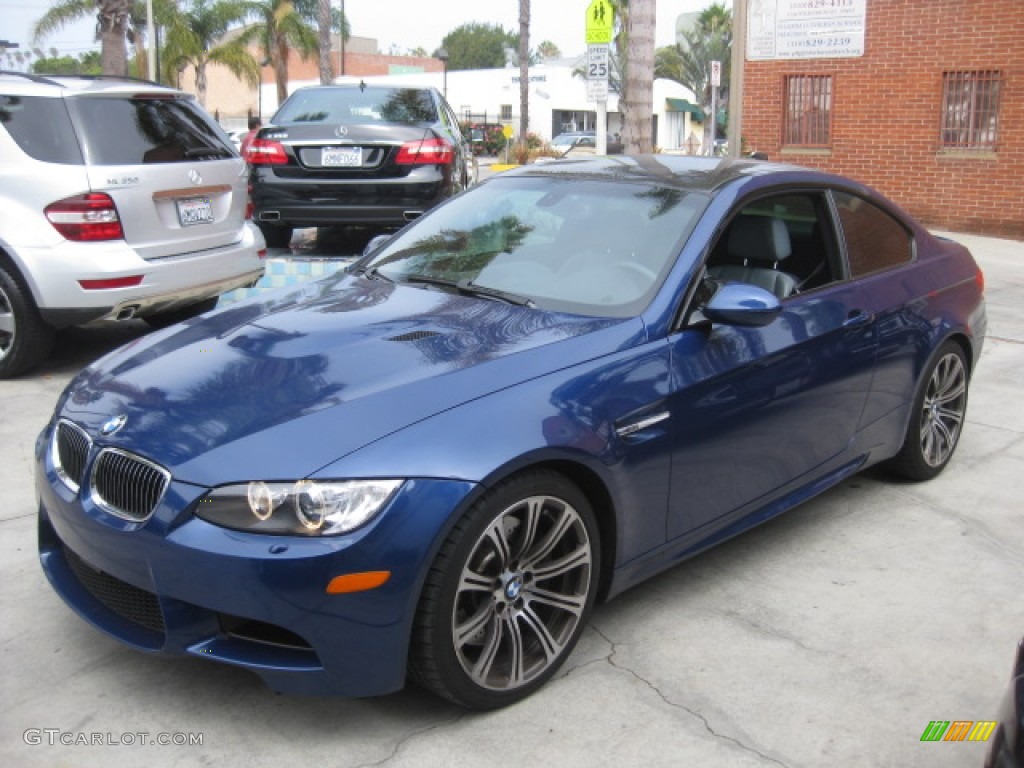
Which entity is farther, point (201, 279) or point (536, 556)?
point (201, 279)

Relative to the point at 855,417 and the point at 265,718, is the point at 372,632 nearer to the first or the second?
the point at 265,718

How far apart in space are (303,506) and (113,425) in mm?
761

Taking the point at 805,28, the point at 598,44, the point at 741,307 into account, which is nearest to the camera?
the point at 741,307

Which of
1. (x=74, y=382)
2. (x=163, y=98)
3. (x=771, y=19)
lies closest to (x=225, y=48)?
(x=771, y=19)

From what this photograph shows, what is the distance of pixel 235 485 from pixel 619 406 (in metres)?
1.17

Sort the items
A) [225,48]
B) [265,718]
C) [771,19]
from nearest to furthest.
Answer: [265,718]
[771,19]
[225,48]

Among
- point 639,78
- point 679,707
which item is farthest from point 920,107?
point 679,707

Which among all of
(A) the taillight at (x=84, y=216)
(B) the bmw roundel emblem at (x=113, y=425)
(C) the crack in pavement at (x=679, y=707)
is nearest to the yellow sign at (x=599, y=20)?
(A) the taillight at (x=84, y=216)

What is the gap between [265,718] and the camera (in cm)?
308

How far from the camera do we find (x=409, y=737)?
3.01 meters

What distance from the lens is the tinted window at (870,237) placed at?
4.58 metres

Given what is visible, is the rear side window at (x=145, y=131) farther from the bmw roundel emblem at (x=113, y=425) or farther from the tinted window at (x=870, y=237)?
the tinted window at (x=870, y=237)

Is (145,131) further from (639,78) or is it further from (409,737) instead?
(639,78)

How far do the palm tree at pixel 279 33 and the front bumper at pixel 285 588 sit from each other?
4671 centimetres
